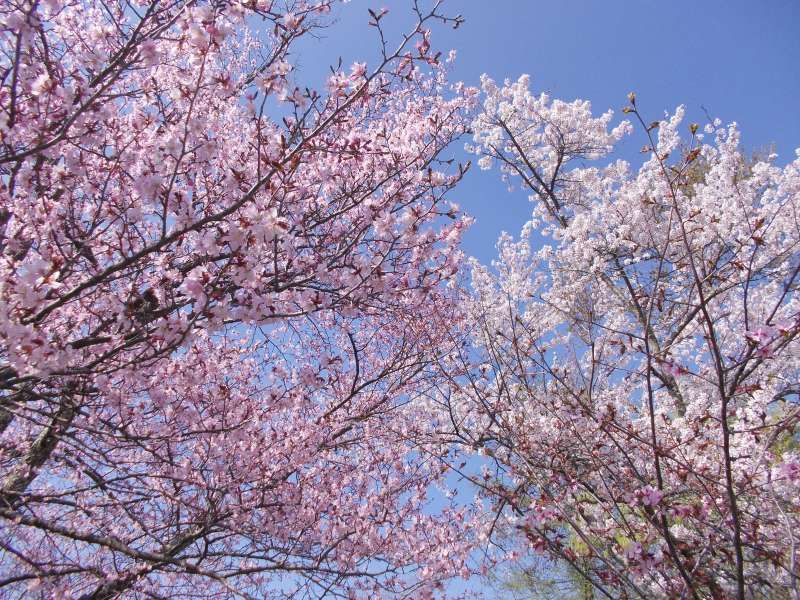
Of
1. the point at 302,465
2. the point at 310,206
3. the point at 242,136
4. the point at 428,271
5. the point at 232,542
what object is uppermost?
the point at 242,136

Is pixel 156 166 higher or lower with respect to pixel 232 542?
higher

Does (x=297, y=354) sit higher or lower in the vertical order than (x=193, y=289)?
higher

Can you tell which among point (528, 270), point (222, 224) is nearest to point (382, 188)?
point (222, 224)

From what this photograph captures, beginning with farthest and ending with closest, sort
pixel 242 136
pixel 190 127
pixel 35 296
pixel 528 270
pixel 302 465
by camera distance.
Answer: pixel 528 270
pixel 302 465
pixel 242 136
pixel 190 127
pixel 35 296

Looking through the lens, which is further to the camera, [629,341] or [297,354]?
[297,354]

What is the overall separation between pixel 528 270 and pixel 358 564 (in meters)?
9.17

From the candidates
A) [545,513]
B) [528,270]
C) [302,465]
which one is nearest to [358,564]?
[302,465]

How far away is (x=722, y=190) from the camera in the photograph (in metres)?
8.10

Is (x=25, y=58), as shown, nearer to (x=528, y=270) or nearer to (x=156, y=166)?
(x=156, y=166)

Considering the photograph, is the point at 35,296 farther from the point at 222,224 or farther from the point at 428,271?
the point at 428,271

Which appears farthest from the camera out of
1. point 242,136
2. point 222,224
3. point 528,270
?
point 528,270

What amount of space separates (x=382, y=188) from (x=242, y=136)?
1619mm

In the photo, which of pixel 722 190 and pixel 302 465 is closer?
pixel 302 465

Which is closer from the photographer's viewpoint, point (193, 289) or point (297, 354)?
point (193, 289)
